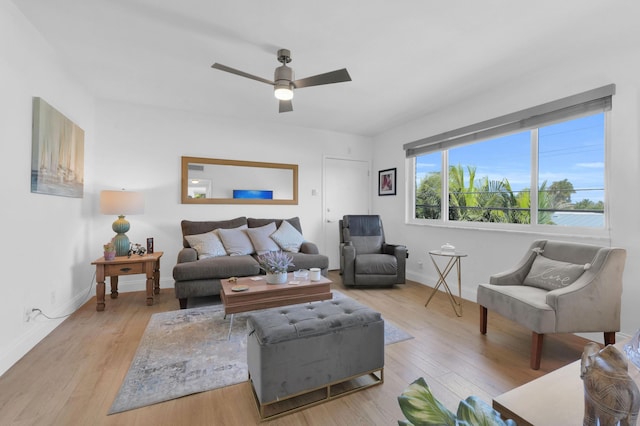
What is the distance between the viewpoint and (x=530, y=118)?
301cm

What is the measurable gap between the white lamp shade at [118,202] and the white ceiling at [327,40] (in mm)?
1258

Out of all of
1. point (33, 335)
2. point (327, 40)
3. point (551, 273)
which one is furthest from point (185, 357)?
point (551, 273)

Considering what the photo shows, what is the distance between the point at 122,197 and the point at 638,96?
16.5ft

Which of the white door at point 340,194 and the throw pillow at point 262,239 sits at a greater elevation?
the white door at point 340,194

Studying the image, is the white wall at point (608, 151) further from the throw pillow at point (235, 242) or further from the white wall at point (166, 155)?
the throw pillow at point (235, 242)

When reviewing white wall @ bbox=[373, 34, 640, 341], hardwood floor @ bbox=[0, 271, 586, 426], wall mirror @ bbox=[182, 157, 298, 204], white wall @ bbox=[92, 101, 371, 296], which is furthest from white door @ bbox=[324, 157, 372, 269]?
hardwood floor @ bbox=[0, 271, 586, 426]

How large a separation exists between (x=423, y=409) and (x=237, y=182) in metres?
4.37

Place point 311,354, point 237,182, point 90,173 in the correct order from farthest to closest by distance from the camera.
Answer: point 237,182 < point 90,173 < point 311,354

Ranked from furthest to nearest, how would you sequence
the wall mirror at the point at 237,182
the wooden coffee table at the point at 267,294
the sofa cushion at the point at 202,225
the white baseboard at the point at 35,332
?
the wall mirror at the point at 237,182 < the sofa cushion at the point at 202,225 < the wooden coffee table at the point at 267,294 < the white baseboard at the point at 35,332

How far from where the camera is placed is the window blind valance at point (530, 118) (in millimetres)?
2520

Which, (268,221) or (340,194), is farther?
(340,194)

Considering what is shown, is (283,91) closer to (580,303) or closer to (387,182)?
(580,303)

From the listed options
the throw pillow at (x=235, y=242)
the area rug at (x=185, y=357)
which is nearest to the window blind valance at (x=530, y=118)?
the area rug at (x=185, y=357)

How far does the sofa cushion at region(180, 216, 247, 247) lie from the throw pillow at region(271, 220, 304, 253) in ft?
1.88
